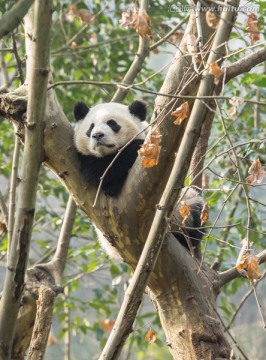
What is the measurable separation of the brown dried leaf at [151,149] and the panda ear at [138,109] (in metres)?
1.98

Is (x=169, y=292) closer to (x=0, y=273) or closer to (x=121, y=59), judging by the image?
(x=121, y=59)

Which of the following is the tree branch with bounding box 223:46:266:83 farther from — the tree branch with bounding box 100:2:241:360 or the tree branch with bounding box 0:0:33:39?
the tree branch with bounding box 0:0:33:39

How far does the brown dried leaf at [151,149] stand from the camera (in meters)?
2.65

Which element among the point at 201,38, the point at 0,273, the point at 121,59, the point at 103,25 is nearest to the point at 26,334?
the point at 201,38

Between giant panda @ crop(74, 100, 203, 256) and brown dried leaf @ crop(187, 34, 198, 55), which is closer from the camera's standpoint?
brown dried leaf @ crop(187, 34, 198, 55)

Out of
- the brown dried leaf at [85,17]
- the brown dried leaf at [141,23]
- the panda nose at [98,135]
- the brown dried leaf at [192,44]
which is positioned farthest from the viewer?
the brown dried leaf at [85,17]

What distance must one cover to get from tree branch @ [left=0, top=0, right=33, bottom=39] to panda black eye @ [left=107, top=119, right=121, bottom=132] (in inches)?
112

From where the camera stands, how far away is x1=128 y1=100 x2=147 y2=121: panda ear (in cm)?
471

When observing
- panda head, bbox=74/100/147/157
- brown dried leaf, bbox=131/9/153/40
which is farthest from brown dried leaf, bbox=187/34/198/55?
panda head, bbox=74/100/147/157

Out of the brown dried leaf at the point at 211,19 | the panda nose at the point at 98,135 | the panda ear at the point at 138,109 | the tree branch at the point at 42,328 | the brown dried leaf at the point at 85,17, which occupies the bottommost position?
the tree branch at the point at 42,328

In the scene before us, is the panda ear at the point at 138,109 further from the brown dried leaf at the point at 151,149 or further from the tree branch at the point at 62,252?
the brown dried leaf at the point at 151,149

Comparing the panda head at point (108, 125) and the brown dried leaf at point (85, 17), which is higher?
the brown dried leaf at point (85, 17)

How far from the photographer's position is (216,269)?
419 centimetres

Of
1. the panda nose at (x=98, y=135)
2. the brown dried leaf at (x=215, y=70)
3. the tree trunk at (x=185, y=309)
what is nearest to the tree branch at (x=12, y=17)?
the brown dried leaf at (x=215, y=70)
